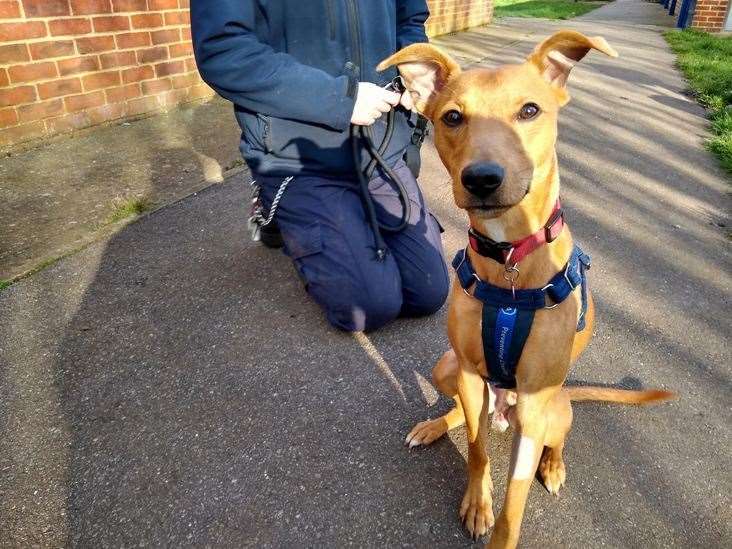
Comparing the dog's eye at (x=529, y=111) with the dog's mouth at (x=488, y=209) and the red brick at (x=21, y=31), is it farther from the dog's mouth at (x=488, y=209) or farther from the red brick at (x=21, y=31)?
the red brick at (x=21, y=31)

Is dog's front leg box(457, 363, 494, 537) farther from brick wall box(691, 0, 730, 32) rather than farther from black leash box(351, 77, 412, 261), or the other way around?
brick wall box(691, 0, 730, 32)

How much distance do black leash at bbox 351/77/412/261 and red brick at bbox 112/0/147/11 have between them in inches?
147

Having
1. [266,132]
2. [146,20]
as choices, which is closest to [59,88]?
[146,20]

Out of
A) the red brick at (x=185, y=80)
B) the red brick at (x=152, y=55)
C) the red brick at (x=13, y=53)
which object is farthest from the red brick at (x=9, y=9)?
the red brick at (x=185, y=80)

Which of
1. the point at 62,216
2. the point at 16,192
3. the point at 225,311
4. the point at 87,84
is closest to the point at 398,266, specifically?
the point at 225,311

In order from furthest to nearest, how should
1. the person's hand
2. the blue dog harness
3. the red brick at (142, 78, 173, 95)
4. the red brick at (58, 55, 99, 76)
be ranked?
the red brick at (142, 78, 173, 95), the red brick at (58, 55, 99, 76), the person's hand, the blue dog harness

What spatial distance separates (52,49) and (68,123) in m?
0.64

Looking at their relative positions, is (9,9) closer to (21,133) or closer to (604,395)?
(21,133)

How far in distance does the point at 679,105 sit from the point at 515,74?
23.3 feet

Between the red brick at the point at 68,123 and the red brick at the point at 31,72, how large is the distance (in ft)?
1.22

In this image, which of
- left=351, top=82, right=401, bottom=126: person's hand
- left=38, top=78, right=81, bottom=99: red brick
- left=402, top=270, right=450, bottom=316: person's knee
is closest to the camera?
left=351, top=82, right=401, bottom=126: person's hand

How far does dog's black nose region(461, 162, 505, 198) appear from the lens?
5.41 ft

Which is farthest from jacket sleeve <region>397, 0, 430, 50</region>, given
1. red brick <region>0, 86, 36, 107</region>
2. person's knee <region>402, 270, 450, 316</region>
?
red brick <region>0, 86, 36, 107</region>

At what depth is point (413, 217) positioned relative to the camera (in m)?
3.28
